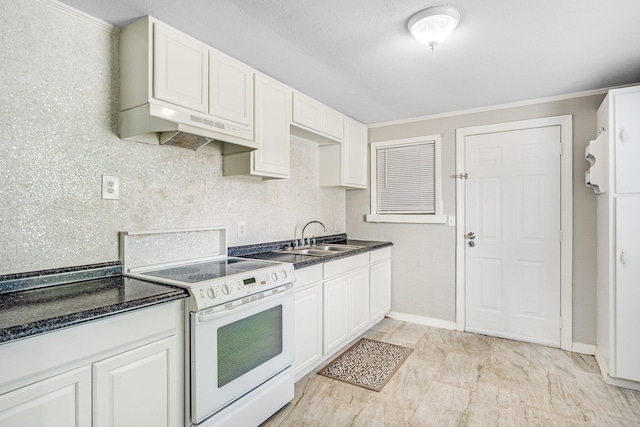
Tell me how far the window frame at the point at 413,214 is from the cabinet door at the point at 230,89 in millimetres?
2051

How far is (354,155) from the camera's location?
12.6 ft

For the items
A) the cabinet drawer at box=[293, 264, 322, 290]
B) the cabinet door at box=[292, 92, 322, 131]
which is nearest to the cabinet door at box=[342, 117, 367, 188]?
the cabinet door at box=[292, 92, 322, 131]

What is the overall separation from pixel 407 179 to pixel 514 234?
1.22 meters

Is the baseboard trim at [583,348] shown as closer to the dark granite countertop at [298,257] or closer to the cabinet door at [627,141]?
the cabinet door at [627,141]

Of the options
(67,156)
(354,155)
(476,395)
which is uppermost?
(354,155)

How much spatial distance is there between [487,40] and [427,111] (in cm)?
150

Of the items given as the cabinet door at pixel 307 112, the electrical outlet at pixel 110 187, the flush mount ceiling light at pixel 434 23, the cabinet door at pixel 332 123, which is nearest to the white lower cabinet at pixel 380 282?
the cabinet door at pixel 332 123

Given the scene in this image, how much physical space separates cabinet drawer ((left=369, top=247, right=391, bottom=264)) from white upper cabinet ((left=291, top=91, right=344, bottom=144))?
1.23 metres

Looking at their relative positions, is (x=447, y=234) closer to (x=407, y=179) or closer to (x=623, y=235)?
(x=407, y=179)

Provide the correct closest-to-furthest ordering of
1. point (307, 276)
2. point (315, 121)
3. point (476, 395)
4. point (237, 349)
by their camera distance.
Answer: point (237, 349)
point (476, 395)
point (307, 276)
point (315, 121)

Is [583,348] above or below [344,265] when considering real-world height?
below

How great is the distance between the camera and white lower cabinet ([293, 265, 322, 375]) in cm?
242

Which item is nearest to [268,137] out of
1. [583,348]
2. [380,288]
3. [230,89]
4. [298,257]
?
[230,89]

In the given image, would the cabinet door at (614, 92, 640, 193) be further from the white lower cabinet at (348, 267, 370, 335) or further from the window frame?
the white lower cabinet at (348, 267, 370, 335)
